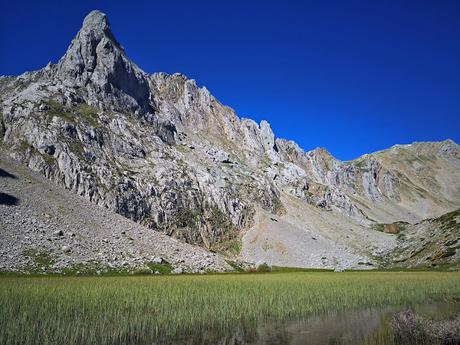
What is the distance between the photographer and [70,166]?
11775 cm

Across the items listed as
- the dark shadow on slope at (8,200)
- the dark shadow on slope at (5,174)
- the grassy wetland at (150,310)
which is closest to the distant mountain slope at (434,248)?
the grassy wetland at (150,310)

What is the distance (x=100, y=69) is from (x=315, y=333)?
159 meters

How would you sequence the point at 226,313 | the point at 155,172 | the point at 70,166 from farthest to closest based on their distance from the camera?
the point at 155,172 → the point at 70,166 → the point at 226,313

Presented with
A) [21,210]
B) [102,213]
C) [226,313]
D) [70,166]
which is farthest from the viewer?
[70,166]

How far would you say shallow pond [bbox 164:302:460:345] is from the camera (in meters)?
21.2

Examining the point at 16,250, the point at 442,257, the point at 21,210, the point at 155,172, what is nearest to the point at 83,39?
the point at 155,172

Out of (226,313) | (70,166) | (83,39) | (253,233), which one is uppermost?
(83,39)

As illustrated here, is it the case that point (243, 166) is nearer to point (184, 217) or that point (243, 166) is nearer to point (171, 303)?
point (184, 217)

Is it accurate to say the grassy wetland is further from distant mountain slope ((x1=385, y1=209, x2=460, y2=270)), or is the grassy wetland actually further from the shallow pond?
distant mountain slope ((x1=385, y1=209, x2=460, y2=270))

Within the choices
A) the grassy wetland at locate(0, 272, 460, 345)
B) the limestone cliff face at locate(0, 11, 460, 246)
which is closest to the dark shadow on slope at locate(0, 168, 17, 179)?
the limestone cliff face at locate(0, 11, 460, 246)

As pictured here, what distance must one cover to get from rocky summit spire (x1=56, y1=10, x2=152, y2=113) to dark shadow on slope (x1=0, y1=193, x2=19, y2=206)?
74.0 meters

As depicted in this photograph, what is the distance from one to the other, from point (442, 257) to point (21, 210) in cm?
10485

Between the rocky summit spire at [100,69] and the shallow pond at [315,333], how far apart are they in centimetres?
14373

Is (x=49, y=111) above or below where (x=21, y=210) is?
above
